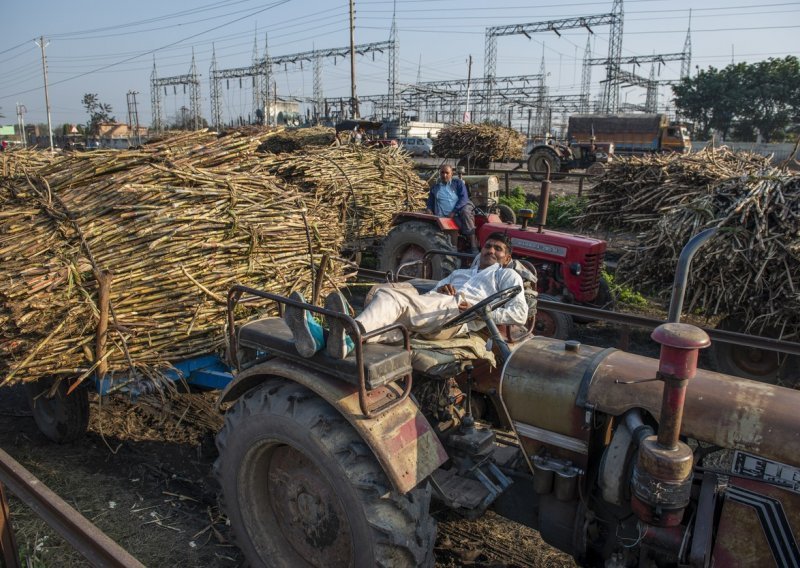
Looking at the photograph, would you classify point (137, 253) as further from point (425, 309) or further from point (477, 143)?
point (477, 143)

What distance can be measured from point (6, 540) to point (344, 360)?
166 centimetres

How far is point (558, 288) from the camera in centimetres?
669

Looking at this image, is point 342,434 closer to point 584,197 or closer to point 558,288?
point 558,288

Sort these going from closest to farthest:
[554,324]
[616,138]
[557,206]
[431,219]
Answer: [554,324]
[431,219]
[557,206]
[616,138]

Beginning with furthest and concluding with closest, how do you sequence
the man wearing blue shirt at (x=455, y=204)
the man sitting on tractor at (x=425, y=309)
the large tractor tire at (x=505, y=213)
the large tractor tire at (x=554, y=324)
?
the large tractor tire at (x=505, y=213) → the man wearing blue shirt at (x=455, y=204) → the large tractor tire at (x=554, y=324) → the man sitting on tractor at (x=425, y=309)

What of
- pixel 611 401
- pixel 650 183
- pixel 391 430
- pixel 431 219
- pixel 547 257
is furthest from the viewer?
pixel 650 183

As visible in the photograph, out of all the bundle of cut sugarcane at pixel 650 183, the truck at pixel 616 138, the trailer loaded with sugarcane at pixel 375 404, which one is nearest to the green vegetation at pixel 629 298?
the bundle of cut sugarcane at pixel 650 183

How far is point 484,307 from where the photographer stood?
2.96 metres

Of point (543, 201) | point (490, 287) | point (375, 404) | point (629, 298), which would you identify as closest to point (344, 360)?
point (375, 404)

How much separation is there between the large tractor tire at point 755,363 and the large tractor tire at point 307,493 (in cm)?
450

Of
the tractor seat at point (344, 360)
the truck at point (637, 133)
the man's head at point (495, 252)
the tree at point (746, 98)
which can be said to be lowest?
the tractor seat at point (344, 360)

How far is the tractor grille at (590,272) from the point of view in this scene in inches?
256

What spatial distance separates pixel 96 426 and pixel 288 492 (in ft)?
8.13

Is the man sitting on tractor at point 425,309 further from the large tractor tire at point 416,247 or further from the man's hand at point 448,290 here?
the large tractor tire at point 416,247
